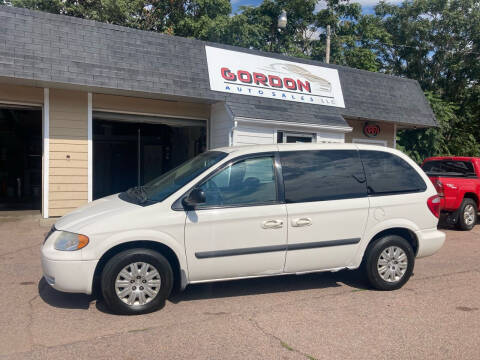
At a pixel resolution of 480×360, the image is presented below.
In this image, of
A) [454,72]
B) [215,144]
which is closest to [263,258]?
[215,144]

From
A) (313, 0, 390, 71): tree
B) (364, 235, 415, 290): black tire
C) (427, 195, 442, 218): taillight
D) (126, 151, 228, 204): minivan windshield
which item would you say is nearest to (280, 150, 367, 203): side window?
(364, 235, 415, 290): black tire

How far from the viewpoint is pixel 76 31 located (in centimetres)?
966

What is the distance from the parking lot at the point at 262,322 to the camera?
377cm

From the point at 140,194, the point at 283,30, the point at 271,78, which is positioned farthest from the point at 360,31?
the point at 140,194

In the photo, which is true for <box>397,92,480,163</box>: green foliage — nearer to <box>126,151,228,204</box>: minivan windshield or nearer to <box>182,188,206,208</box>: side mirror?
<box>126,151,228,204</box>: minivan windshield

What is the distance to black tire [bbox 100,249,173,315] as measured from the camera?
4.43m

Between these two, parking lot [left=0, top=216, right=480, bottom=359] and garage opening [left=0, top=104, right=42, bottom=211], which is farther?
garage opening [left=0, top=104, right=42, bottom=211]

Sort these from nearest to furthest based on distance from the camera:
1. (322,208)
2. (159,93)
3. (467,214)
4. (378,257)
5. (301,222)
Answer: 1. (301,222)
2. (322,208)
3. (378,257)
4. (159,93)
5. (467,214)

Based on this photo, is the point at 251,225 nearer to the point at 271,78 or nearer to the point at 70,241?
the point at 70,241

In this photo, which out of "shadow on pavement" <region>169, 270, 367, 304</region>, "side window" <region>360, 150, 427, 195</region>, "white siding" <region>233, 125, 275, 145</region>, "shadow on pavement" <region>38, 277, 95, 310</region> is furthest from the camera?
"white siding" <region>233, 125, 275, 145</region>

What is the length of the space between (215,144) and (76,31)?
440 cm

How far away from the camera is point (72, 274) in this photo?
4371 millimetres

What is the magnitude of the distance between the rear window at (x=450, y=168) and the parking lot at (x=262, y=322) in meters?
5.58

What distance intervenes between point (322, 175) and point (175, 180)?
5.93ft
